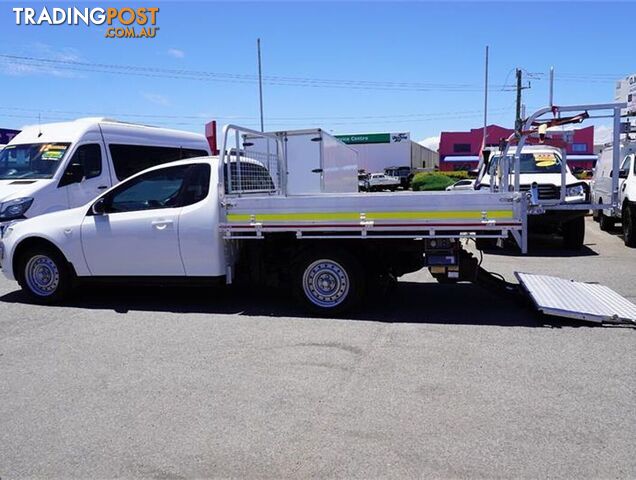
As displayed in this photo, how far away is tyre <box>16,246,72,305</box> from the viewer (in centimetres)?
760

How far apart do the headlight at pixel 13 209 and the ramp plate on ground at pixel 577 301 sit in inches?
314

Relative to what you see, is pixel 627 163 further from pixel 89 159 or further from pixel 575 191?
pixel 89 159

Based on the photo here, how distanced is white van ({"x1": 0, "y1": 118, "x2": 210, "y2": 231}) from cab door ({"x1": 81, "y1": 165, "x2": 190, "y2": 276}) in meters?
3.46

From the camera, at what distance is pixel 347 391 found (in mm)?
4590

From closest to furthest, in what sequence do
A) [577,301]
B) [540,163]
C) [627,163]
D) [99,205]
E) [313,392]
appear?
1. [313,392]
2. [577,301]
3. [99,205]
4. [540,163]
5. [627,163]

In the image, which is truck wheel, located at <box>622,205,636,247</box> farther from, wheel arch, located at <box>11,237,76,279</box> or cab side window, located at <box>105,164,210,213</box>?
wheel arch, located at <box>11,237,76,279</box>

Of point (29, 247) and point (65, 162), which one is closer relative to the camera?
point (29, 247)

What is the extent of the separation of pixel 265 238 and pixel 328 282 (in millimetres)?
935

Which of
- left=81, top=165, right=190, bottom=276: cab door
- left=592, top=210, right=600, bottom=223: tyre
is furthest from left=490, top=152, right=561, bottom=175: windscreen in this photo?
left=81, top=165, right=190, bottom=276: cab door

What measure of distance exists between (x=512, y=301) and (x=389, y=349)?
253 cm

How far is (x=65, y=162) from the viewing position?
10977mm

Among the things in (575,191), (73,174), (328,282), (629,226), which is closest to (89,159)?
(73,174)

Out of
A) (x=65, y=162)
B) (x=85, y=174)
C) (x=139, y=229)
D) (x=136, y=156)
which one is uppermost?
(x=136, y=156)

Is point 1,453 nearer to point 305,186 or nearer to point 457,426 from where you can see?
point 457,426
